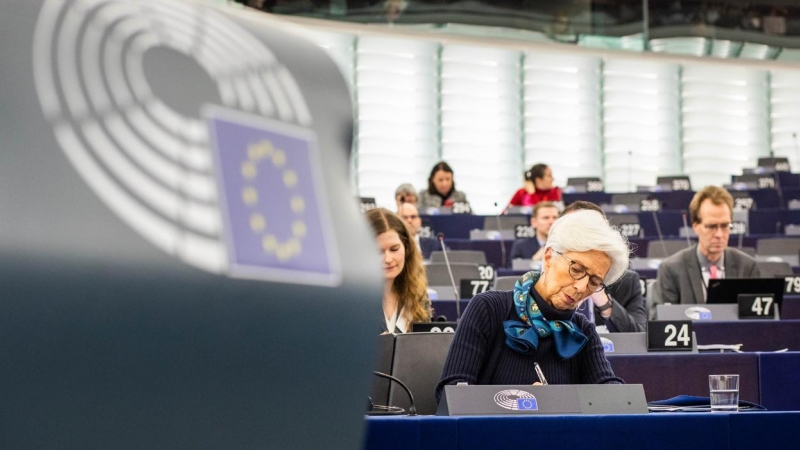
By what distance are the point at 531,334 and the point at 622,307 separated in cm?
218

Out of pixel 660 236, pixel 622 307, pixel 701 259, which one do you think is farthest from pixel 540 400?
pixel 660 236

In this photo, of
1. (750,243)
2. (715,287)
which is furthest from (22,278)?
(750,243)

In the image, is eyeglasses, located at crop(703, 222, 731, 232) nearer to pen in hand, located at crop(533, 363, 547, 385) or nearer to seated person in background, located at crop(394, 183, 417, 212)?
pen in hand, located at crop(533, 363, 547, 385)

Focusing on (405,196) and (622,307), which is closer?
(622,307)

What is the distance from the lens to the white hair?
9.14ft

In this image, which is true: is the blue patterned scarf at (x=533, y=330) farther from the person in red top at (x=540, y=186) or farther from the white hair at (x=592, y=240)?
the person in red top at (x=540, y=186)

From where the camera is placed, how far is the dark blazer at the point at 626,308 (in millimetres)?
4973

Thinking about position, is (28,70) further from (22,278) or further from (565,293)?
(565,293)

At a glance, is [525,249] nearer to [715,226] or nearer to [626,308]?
[715,226]

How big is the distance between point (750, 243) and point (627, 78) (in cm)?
511

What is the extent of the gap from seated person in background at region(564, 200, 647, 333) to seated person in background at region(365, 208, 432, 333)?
1018 mm

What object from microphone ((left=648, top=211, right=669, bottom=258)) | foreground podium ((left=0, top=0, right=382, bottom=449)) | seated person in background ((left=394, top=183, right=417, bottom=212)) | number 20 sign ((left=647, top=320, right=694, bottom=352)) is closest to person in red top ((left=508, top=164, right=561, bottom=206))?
microphone ((left=648, top=211, right=669, bottom=258))

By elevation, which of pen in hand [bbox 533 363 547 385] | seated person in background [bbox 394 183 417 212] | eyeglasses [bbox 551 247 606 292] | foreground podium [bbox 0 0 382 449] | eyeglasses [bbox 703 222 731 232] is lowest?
pen in hand [bbox 533 363 547 385]

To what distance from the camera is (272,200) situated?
0.54 meters
